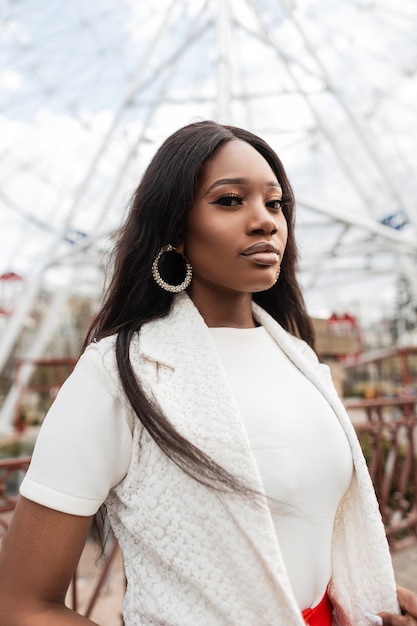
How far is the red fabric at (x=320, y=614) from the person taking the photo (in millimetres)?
1053

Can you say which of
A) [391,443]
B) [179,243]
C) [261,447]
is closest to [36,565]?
[261,447]

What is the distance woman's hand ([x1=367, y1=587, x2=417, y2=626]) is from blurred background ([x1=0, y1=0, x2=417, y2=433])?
524 cm

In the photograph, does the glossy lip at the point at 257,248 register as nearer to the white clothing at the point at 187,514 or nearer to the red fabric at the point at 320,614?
the white clothing at the point at 187,514

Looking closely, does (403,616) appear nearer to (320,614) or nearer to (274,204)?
(320,614)

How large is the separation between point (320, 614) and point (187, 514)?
0.42 m

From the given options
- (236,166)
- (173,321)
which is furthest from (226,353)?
(236,166)

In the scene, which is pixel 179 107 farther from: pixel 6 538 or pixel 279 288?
pixel 6 538

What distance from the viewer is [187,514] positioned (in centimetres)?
94

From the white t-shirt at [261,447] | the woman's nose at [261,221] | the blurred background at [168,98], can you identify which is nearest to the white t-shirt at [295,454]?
the white t-shirt at [261,447]

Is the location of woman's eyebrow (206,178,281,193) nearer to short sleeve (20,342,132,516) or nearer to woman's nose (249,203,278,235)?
woman's nose (249,203,278,235)

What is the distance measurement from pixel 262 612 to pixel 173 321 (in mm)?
590

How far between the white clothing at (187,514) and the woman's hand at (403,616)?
0.29 meters

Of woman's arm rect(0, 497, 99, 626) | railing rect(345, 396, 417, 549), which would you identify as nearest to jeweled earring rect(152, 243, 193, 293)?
woman's arm rect(0, 497, 99, 626)

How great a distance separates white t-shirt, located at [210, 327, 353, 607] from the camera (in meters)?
1.02
